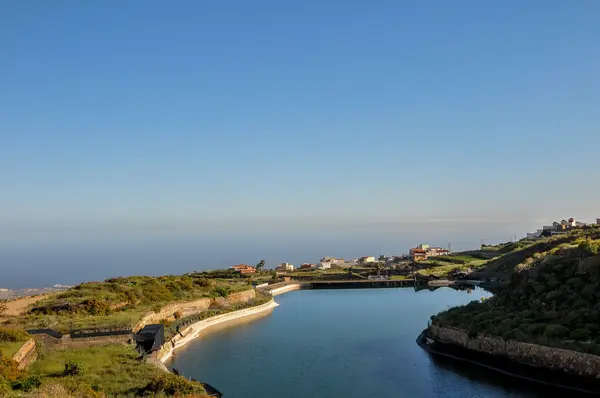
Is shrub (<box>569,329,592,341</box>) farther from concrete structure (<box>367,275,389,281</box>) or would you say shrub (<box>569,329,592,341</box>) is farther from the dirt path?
concrete structure (<box>367,275,389,281</box>)

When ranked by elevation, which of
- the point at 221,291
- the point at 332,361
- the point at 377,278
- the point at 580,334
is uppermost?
the point at 580,334

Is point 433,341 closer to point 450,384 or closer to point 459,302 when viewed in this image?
point 450,384

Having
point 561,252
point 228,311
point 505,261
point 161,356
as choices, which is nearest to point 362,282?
point 505,261

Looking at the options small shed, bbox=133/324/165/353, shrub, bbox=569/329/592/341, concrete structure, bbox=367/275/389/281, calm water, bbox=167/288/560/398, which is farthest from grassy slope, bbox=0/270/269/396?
concrete structure, bbox=367/275/389/281

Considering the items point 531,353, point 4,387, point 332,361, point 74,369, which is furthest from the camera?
point 332,361

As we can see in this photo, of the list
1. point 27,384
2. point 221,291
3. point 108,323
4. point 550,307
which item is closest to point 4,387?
point 27,384

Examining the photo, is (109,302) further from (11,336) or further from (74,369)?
(74,369)

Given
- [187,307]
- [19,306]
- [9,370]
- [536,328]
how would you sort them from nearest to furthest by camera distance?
[9,370] < [536,328] < [19,306] < [187,307]
